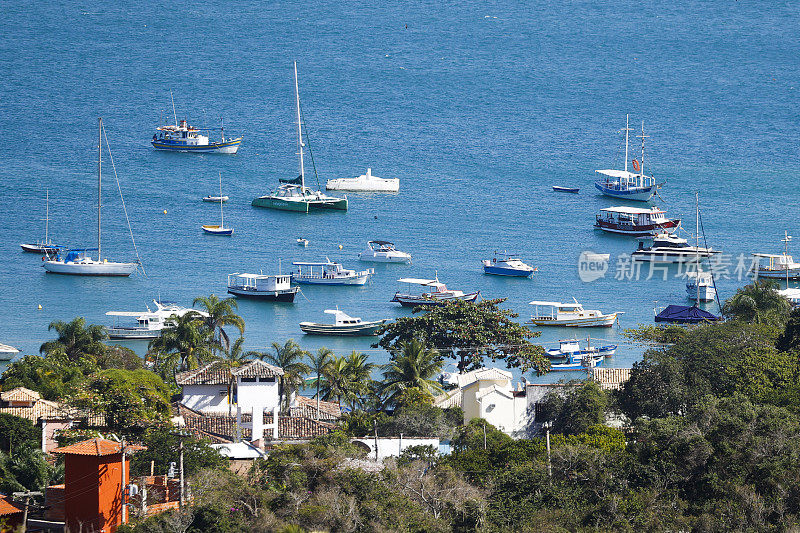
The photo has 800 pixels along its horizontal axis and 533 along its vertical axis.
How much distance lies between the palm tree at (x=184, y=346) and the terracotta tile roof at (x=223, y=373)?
6.85 meters

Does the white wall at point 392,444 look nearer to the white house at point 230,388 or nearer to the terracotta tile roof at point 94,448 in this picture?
the white house at point 230,388

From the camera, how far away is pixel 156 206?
355ft

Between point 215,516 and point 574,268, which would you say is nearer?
point 215,516

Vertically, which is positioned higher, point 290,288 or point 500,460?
point 290,288

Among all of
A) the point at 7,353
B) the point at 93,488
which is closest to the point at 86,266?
the point at 7,353

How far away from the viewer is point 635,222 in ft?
344

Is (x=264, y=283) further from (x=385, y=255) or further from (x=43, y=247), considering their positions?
(x=43, y=247)

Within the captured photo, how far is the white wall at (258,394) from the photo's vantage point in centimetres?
4697

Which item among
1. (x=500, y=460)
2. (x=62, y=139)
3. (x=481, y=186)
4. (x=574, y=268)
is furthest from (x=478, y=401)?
(x=62, y=139)

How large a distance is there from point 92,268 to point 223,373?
45203 mm

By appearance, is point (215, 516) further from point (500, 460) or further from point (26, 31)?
point (26, 31)

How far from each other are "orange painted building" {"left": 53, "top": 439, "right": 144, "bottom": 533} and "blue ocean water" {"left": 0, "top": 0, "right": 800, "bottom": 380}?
38.2m

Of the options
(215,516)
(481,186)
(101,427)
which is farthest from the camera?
(481,186)

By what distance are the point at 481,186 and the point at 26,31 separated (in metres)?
81.2
